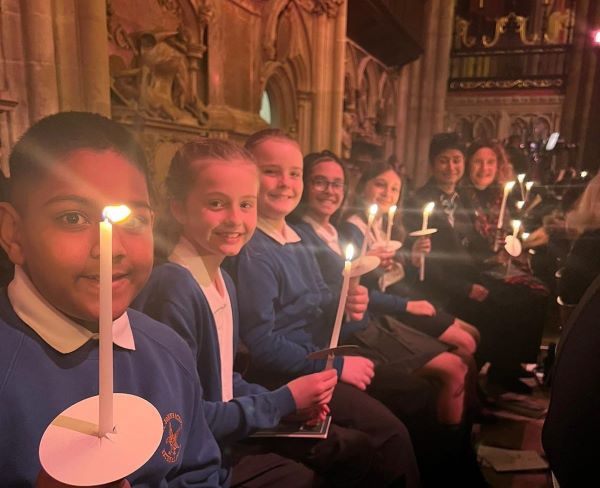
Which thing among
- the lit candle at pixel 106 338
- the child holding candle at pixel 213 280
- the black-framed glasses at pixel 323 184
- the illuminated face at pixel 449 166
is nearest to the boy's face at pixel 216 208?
the child holding candle at pixel 213 280

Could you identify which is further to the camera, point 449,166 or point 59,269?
point 449,166

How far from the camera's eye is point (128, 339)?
0.92 meters

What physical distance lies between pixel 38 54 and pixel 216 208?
56.4 inches

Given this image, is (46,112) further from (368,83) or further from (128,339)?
(368,83)

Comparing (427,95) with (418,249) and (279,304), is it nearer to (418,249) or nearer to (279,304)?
(418,249)

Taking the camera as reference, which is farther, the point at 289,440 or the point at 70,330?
the point at 289,440

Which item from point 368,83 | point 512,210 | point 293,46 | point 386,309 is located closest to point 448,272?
point 386,309

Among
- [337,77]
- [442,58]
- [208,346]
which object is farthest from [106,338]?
[442,58]

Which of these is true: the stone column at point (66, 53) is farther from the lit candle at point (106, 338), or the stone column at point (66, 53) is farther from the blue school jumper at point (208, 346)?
the lit candle at point (106, 338)

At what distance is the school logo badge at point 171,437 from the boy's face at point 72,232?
0.27 metres

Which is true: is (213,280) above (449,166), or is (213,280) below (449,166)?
below

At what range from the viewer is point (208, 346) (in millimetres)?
1190

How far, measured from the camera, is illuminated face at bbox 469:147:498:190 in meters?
3.42

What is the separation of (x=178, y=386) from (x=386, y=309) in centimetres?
146
